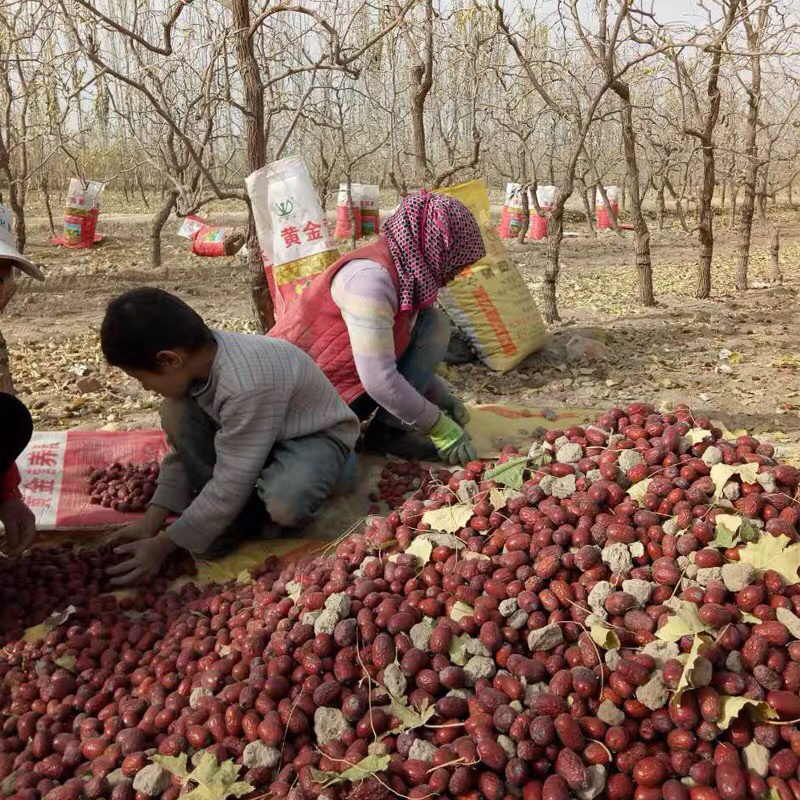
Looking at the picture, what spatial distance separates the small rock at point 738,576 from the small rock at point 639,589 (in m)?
0.17

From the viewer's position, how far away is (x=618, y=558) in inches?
68.5

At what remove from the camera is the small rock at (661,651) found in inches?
59.3

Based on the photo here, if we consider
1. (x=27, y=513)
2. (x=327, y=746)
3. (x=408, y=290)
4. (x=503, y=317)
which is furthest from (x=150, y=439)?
(x=503, y=317)

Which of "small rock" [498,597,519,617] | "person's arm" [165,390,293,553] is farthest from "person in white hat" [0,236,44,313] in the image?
"small rock" [498,597,519,617]

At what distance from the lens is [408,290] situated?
273 centimetres

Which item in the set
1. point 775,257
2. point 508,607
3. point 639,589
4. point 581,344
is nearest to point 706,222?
point 775,257

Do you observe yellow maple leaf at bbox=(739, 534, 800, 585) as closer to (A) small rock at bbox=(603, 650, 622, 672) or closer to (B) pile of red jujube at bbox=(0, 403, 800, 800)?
(B) pile of red jujube at bbox=(0, 403, 800, 800)

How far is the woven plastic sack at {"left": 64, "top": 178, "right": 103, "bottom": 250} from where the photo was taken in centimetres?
1000

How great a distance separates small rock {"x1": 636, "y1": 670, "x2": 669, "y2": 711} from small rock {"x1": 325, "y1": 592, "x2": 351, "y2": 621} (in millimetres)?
684

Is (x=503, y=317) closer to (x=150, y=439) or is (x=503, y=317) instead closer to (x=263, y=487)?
(x=150, y=439)

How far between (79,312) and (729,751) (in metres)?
6.30

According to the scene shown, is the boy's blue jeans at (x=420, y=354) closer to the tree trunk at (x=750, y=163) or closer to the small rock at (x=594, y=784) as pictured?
the small rock at (x=594, y=784)

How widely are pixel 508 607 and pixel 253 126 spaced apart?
119 inches

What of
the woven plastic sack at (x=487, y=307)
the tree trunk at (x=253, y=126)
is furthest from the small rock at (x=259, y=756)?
the woven plastic sack at (x=487, y=307)
